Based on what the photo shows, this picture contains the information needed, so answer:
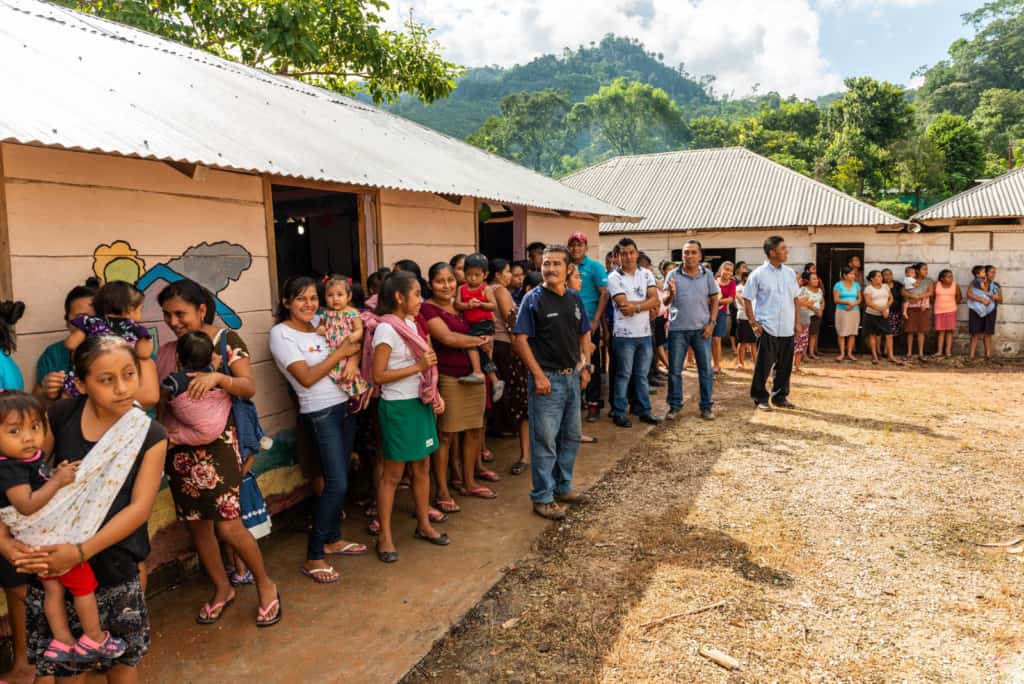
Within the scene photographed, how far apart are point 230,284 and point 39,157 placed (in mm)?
1207

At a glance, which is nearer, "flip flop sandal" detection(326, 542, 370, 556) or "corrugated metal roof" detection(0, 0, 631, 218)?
"corrugated metal roof" detection(0, 0, 631, 218)

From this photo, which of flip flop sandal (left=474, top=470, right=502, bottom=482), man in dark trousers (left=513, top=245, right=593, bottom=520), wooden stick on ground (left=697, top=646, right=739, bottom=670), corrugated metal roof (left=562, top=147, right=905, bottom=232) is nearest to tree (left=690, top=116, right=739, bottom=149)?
corrugated metal roof (left=562, top=147, right=905, bottom=232)

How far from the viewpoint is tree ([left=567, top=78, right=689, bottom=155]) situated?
73.2 m

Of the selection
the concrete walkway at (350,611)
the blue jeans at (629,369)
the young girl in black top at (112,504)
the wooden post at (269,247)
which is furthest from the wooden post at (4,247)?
the blue jeans at (629,369)

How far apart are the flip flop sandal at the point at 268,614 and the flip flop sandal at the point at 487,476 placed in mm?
2177

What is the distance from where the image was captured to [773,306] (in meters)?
7.07

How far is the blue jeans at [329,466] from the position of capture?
3631 millimetres

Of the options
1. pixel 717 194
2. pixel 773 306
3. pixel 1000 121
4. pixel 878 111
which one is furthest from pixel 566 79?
pixel 773 306

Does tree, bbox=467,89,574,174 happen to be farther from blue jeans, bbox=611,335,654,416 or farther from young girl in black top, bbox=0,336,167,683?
young girl in black top, bbox=0,336,167,683

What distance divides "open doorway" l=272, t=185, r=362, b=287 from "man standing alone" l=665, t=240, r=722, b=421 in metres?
3.50

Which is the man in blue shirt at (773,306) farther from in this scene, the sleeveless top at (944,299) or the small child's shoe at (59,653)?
the small child's shoe at (59,653)

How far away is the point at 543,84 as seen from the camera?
11256 cm

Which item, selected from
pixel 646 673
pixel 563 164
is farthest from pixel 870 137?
pixel 563 164

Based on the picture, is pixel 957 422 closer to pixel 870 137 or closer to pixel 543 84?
pixel 870 137
